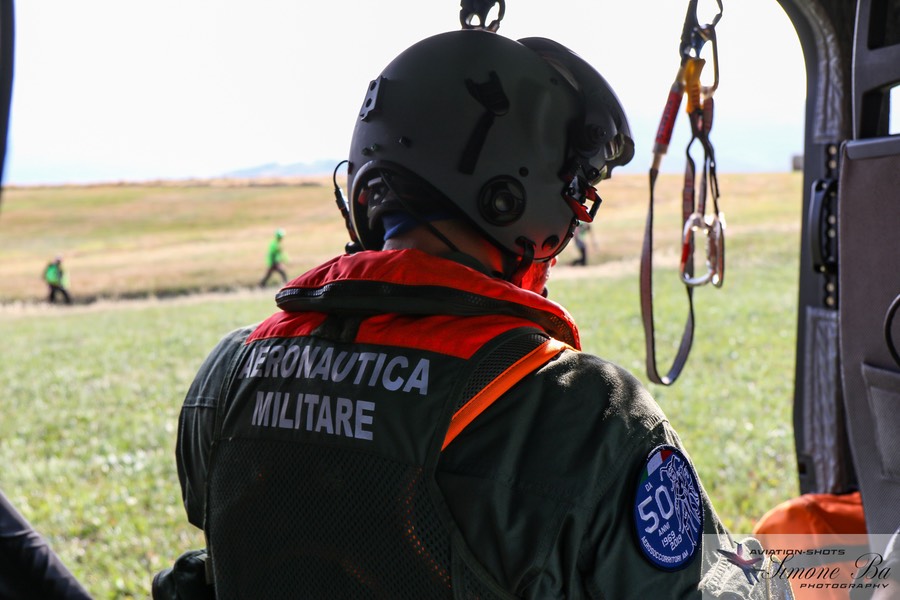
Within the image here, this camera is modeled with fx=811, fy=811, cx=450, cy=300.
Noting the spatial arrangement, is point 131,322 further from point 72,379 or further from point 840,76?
point 840,76

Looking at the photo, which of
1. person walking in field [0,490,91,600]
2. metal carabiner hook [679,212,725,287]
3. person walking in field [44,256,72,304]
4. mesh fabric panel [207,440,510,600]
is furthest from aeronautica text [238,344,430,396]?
person walking in field [44,256,72,304]

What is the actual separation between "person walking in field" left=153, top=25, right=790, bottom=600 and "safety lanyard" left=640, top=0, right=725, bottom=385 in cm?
46

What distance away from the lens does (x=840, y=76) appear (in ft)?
8.40

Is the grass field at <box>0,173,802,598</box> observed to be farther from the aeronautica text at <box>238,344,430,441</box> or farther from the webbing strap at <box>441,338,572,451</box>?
the webbing strap at <box>441,338,572,451</box>

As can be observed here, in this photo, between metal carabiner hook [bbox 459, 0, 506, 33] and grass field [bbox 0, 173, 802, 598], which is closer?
metal carabiner hook [bbox 459, 0, 506, 33]

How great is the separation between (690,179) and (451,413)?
1276 millimetres

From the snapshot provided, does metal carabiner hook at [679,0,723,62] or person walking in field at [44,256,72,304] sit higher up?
metal carabiner hook at [679,0,723,62]

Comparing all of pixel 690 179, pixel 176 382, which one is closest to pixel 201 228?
pixel 176 382

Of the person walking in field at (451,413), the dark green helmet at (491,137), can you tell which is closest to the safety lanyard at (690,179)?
the dark green helmet at (491,137)

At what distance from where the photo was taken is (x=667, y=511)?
1247mm

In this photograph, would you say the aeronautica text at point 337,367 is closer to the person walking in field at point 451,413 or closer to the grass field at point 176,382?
the person walking in field at point 451,413

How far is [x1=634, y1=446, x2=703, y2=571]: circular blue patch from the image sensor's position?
1.21 m

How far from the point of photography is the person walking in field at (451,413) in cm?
121

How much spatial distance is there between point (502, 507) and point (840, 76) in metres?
2.05
